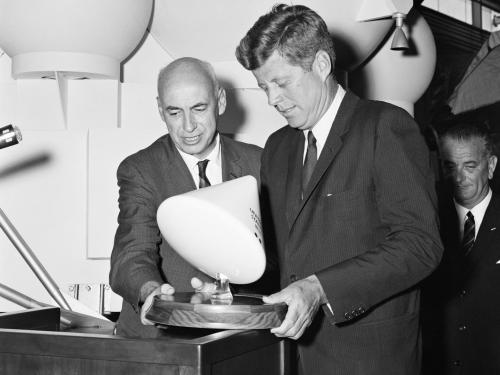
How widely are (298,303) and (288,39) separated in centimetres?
64

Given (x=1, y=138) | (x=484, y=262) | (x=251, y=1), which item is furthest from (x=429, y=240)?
(x=251, y=1)

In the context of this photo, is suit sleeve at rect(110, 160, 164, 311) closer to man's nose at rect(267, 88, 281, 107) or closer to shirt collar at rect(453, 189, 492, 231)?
man's nose at rect(267, 88, 281, 107)

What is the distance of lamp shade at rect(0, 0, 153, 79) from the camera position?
2662mm

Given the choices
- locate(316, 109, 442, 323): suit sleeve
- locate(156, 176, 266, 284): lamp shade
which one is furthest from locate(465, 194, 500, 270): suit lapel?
locate(156, 176, 266, 284): lamp shade

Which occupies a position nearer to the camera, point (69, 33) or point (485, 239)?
point (69, 33)

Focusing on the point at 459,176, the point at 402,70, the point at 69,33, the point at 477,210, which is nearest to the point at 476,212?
the point at 477,210

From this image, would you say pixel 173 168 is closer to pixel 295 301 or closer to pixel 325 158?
pixel 325 158

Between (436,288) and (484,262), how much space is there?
21 centimetres

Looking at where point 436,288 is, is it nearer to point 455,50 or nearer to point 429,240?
point 429,240

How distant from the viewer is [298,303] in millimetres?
1406

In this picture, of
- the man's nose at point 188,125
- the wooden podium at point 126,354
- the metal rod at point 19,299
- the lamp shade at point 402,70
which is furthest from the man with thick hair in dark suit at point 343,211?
the lamp shade at point 402,70

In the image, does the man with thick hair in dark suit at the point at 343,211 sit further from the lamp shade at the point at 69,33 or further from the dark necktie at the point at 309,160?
the lamp shade at the point at 69,33

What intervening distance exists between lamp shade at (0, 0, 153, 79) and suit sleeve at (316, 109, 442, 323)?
1427 mm

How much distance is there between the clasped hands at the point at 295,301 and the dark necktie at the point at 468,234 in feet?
4.90
